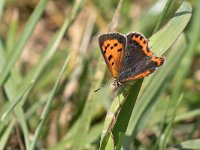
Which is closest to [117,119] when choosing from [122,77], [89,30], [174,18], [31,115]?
[122,77]

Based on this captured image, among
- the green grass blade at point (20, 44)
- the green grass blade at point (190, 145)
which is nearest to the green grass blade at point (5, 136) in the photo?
the green grass blade at point (20, 44)

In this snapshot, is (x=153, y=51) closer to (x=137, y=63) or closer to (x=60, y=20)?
(x=137, y=63)

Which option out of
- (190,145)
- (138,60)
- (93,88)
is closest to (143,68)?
(138,60)

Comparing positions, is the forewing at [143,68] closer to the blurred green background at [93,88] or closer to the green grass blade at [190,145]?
the blurred green background at [93,88]

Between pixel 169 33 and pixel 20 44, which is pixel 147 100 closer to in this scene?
pixel 169 33

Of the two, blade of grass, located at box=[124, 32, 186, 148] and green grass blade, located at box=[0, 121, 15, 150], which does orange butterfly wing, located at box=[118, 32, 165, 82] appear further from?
green grass blade, located at box=[0, 121, 15, 150]

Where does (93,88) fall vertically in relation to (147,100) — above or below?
above

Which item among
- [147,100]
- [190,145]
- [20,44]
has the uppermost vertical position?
[20,44]
